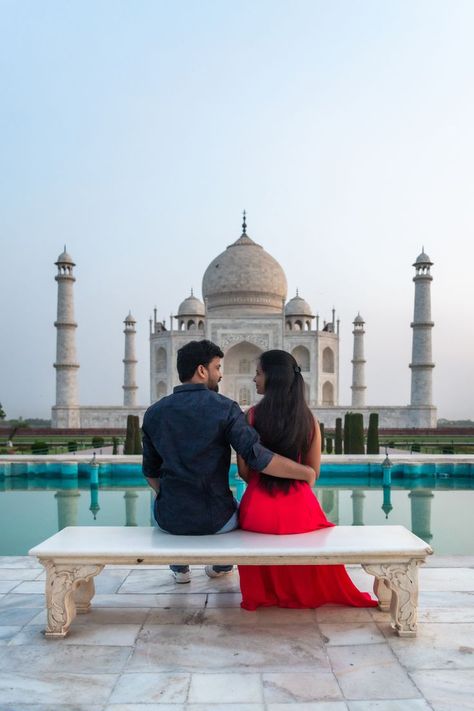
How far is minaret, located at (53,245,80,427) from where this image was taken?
26594 millimetres

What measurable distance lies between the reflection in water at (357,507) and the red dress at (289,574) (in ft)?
15.8

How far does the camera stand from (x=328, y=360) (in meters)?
31.0

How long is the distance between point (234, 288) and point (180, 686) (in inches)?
1199

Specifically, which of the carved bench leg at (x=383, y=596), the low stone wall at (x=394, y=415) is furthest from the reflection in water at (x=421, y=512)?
the low stone wall at (x=394, y=415)

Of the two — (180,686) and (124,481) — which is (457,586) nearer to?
(180,686)

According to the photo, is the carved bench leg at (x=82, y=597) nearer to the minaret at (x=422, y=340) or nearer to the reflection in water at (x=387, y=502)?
the reflection in water at (x=387, y=502)

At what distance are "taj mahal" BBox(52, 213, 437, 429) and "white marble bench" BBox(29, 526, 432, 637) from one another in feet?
77.4

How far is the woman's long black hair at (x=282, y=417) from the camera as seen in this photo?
9.43 ft

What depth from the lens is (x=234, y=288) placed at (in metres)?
32.2

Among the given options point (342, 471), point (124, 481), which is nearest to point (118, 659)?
point (124, 481)

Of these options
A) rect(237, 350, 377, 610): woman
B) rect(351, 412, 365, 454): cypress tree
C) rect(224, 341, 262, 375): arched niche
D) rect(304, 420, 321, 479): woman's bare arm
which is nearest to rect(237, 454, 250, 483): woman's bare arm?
rect(237, 350, 377, 610): woman

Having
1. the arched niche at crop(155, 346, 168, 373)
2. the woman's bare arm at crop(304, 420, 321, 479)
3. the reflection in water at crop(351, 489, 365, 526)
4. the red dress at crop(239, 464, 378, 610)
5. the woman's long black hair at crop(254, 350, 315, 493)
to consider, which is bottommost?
the reflection in water at crop(351, 489, 365, 526)

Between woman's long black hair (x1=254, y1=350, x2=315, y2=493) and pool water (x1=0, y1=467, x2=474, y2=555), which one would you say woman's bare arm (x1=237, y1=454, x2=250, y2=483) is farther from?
pool water (x1=0, y1=467, x2=474, y2=555)

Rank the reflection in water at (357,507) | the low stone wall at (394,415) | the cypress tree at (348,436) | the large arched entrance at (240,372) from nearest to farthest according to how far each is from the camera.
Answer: the reflection in water at (357,507) < the cypress tree at (348,436) < the low stone wall at (394,415) < the large arched entrance at (240,372)
